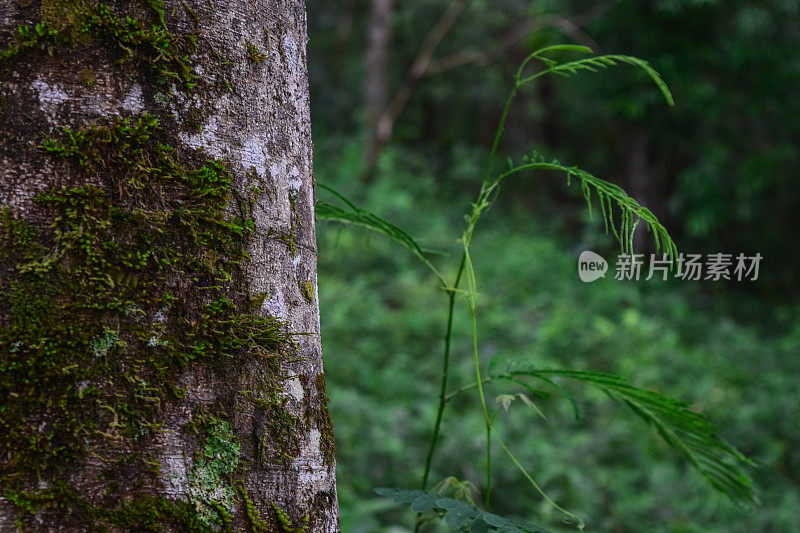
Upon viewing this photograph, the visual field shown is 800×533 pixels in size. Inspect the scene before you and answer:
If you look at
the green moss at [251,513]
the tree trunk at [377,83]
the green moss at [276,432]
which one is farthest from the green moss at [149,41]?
the tree trunk at [377,83]

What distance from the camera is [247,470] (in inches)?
35.3

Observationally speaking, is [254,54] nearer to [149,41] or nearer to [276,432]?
[149,41]

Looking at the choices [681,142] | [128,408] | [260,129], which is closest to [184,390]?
[128,408]

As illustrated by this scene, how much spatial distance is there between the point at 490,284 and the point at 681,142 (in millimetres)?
4203

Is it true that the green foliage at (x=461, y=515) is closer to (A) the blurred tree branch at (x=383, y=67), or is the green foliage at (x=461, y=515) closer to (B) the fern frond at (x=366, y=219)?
(B) the fern frond at (x=366, y=219)

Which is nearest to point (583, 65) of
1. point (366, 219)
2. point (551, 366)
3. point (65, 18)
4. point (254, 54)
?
point (366, 219)

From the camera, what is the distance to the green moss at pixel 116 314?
2.64ft

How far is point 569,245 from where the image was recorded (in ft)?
31.7

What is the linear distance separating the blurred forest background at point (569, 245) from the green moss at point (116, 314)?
5.50 ft

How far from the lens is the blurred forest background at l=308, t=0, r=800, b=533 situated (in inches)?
156

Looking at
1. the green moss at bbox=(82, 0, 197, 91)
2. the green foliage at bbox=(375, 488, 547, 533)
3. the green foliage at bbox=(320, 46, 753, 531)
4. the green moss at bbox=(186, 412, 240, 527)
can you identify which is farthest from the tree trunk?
the green moss at bbox=(186, 412, 240, 527)

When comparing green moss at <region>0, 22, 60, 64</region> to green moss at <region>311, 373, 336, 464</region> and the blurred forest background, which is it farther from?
the blurred forest background

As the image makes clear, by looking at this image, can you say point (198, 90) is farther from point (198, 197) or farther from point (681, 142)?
point (681, 142)

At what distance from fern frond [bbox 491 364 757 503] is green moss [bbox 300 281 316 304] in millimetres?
482
